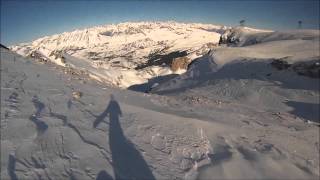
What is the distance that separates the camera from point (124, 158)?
8062mm

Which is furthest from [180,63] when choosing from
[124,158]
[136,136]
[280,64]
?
[124,158]

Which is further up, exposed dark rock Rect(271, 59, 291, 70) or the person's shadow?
exposed dark rock Rect(271, 59, 291, 70)

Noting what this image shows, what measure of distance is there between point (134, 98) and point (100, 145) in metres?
5.53

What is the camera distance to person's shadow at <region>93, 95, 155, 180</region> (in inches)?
292

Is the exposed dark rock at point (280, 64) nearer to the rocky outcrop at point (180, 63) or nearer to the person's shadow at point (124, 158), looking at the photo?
the person's shadow at point (124, 158)

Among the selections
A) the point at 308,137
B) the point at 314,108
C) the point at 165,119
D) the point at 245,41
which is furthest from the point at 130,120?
the point at 245,41

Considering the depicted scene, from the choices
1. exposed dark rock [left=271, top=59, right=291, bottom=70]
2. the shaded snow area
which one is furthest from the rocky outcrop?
the shaded snow area

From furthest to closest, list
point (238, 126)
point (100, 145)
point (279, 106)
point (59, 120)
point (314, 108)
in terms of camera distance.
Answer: point (279, 106) < point (314, 108) < point (238, 126) < point (59, 120) < point (100, 145)

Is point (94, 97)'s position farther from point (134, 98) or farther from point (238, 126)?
point (238, 126)

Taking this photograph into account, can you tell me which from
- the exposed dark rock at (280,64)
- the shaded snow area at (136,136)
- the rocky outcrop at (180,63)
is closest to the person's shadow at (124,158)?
the shaded snow area at (136,136)

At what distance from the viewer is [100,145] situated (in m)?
8.70

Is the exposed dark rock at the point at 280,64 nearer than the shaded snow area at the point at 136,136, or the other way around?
the shaded snow area at the point at 136,136

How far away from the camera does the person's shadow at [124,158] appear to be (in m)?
7.41

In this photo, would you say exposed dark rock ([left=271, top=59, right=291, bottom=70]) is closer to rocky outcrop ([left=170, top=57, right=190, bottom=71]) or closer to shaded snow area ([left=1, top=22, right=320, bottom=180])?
shaded snow area ([left=1, top=22, right=320, bottom=180])
